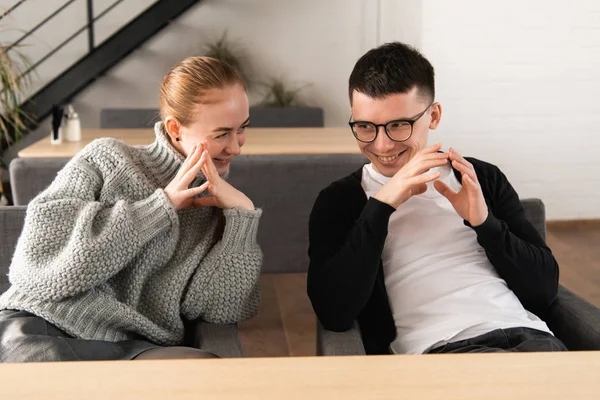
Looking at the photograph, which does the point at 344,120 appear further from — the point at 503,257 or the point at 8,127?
the point at 503,257

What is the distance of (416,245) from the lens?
1.85 meters

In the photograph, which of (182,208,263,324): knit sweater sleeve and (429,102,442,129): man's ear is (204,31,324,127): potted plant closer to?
(429,102,442,129): man's ear

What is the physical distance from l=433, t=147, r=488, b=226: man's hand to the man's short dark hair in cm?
21

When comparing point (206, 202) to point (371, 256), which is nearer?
point (371, 256)

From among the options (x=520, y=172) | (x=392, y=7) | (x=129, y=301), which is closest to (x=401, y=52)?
(x=129, y=301)

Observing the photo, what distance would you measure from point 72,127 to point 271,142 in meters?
0.97

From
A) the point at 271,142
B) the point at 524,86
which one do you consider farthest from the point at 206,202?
the point at 524,86

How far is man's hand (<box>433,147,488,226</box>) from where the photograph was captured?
1708 millimetres

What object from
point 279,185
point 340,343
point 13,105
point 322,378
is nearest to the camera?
point 322,378

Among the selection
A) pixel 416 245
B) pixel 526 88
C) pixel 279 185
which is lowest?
pixel 526 88

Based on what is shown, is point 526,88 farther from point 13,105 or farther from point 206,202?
point 13,105

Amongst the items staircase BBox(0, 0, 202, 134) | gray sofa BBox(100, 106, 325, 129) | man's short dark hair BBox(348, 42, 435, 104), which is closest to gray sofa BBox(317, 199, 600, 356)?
A: man's short dark hair BBox(348, 42, 435, 104)

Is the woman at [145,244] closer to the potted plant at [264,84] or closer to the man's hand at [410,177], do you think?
the man's hand at [410,177]

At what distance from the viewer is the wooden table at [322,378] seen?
42.1 inches
